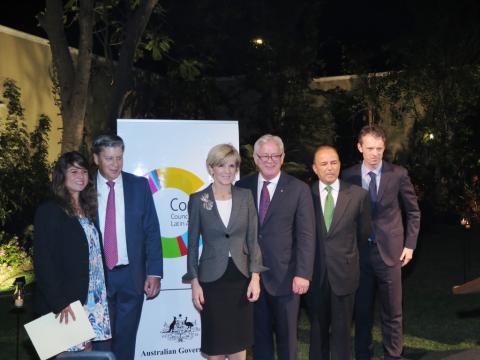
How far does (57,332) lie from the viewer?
A: 284cm

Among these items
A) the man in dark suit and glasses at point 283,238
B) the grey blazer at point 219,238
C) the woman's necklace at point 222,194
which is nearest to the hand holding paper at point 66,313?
Result: the grey blazer at point 219,238

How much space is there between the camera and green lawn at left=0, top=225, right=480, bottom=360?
4.94m

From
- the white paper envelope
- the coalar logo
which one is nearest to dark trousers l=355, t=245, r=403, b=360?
the coalar logo

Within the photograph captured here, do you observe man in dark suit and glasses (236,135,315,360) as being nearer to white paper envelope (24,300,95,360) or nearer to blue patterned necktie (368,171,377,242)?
blue patterned necktie (368,171,377,242)

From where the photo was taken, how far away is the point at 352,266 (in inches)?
147

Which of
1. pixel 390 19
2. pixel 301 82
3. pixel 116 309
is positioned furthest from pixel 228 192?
pixel 390 19

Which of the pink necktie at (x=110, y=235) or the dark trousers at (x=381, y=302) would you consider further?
the dark trousers at (x=381, y=302)

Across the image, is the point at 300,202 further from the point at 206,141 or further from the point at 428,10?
the point at 428,10

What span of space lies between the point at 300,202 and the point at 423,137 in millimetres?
11102

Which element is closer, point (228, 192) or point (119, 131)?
point (228, 192)

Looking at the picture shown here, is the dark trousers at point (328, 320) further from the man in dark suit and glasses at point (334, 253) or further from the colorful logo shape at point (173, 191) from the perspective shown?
the colorful logo shape at point (173, 191)

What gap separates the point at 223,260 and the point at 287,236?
1.46ft

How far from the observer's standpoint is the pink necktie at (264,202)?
3.58 meters

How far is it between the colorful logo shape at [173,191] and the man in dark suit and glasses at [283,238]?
791 millimetres
